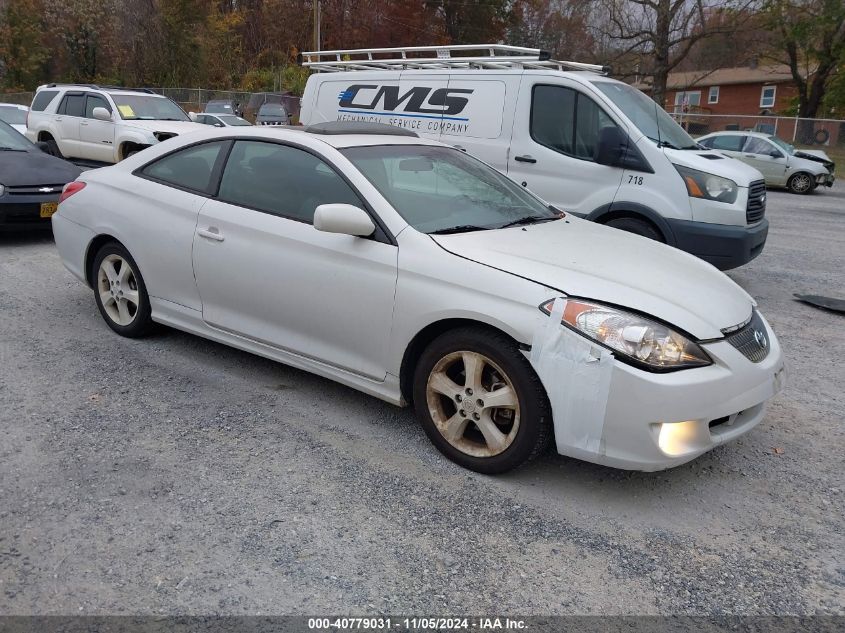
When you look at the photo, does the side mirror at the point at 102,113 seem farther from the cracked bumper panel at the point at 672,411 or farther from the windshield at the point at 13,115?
the cracked bumper panel at the point at 672,411

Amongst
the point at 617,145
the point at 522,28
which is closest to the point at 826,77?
the point at 522,28

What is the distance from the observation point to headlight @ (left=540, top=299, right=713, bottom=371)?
3.15 metres

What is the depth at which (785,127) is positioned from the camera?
27.4m

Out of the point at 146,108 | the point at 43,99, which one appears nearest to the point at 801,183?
the point at 146,108

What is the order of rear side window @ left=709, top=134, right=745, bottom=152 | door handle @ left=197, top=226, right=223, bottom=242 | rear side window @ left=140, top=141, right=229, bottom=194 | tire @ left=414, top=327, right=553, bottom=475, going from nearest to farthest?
tire @ left=414, top=327, right=553, bottom=475 < door handle @ left=197, top=226, right=223, bottom=242 < rear side window @ left=140, top=141, right=229, bottom=194 < rear side window @ left=709, top=134, right=745, bottom=152

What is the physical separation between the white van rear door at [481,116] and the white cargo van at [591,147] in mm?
11

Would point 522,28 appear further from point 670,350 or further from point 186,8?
point 670,350

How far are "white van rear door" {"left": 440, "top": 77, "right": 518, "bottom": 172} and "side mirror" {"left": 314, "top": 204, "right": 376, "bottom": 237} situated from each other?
412cm

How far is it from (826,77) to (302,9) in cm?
3121

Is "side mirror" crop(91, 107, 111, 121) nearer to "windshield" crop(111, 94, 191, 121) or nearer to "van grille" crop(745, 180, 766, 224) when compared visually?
"windshield" crop(111, 94, 191, 121)

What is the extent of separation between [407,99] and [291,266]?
471 centimetres

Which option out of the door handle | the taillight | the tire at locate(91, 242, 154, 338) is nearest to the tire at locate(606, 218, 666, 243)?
the door handle

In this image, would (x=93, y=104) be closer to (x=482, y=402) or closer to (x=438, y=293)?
(x=438, y=293)

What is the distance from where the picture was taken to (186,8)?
136 ft
